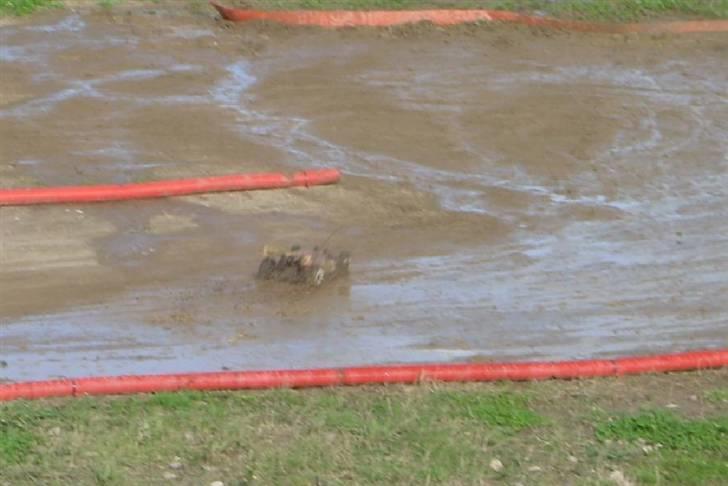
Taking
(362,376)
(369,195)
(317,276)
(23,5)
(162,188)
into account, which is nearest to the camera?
(362,376)

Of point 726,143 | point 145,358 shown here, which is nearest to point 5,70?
point 726,143

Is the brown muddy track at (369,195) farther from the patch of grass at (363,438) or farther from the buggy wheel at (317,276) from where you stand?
the patch of grass at (363,438)

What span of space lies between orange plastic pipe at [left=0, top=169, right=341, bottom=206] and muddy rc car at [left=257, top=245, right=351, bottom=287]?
1893mm

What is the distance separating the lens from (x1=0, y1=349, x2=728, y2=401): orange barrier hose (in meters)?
6.80

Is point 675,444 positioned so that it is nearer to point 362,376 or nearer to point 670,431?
point 670,431

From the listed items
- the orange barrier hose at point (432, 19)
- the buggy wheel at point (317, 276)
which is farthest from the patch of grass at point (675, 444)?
the orange barrier hose at point (432, 19)

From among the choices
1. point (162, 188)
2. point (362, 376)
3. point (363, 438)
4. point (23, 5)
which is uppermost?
point (363, 438)

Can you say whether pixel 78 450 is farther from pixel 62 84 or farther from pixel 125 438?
pixel 62 84

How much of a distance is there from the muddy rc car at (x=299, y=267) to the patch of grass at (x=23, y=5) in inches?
405

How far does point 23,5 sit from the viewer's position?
60.9 ft

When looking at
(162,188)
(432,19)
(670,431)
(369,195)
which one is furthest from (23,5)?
(670,431)

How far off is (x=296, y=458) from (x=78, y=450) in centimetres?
89

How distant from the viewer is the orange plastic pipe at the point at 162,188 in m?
10.5

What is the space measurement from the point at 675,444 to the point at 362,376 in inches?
60.1
